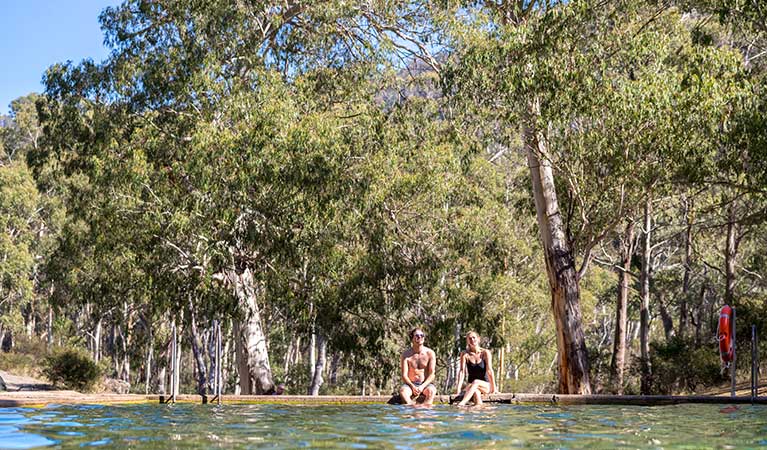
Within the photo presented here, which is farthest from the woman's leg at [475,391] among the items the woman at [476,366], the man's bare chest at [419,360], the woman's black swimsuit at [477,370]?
the man's bare chest at [419,360]

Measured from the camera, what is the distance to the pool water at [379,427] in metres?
5.91

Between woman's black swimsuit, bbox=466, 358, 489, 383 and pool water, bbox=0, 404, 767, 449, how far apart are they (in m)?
0.91

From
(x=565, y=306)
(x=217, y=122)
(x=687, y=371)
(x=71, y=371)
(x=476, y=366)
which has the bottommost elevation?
(x=71, y=371)

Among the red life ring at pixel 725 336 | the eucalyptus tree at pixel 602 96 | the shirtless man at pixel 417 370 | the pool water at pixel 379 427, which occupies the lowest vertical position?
the pool water at pixel 379 427

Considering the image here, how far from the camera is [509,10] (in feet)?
59.3

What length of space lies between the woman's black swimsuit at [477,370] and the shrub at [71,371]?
18.8m

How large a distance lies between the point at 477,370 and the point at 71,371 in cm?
2016

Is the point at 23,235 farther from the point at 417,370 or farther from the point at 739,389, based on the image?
the point at 417,370

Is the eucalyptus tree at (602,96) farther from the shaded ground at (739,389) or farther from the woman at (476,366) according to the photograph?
the woman at (476,366)

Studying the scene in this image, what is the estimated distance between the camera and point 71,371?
92.7 ft

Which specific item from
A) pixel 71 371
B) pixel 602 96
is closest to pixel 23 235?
pixel 71 371

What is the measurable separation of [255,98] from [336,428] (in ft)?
37.0

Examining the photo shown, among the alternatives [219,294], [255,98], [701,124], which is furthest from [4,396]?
[701,124]

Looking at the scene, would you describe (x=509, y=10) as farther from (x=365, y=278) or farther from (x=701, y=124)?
(x=365, y=278)
